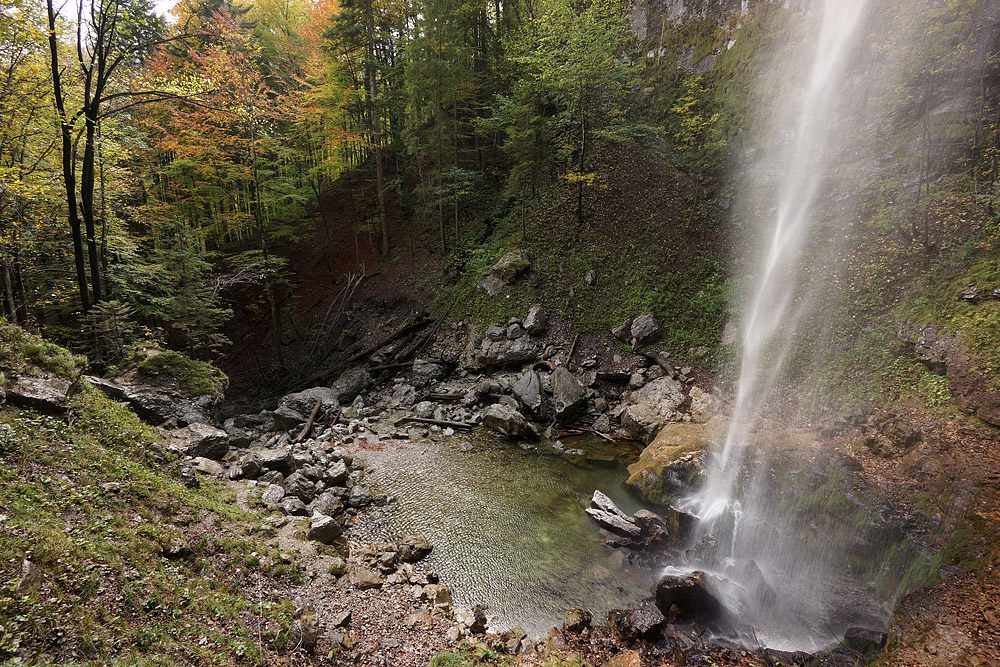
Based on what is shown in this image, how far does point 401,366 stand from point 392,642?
34.3ft

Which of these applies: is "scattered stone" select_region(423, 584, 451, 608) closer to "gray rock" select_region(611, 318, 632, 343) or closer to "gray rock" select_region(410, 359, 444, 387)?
"gray rock" select_region(410, 359, 444, 387)

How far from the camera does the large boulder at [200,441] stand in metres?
7.23

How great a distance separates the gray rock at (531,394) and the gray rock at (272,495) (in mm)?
6699

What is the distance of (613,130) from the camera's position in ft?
46.4

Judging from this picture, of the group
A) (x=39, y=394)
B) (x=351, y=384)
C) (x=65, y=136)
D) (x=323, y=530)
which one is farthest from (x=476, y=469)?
(x=65, y=136)

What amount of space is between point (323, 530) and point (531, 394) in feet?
22.5

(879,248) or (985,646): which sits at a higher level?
(879,248)

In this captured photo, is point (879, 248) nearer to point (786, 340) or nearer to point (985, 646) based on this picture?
point (786, 340)

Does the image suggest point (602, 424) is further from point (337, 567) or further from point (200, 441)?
point (200, 441)

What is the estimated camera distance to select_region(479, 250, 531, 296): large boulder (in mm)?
15242

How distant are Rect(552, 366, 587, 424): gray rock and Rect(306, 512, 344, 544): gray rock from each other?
6.75m

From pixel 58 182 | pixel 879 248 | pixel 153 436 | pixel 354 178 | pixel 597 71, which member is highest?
pixel 597 71

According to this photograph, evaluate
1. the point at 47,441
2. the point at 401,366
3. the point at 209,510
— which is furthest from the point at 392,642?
the point at 401,366

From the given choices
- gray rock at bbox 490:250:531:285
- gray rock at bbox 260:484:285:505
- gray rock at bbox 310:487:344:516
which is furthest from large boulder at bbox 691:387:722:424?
gray rock at bbox 260:484:285:505
